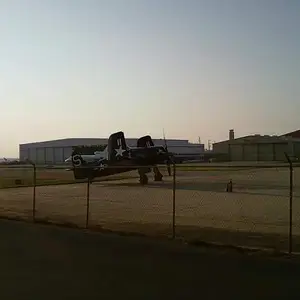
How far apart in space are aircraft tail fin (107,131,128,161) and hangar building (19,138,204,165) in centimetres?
9962

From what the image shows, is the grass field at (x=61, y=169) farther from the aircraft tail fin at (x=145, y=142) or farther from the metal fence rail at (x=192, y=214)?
the aircraft tail fin at (x=145, y=142)

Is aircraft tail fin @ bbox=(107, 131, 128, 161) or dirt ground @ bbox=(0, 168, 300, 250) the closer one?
dirt ground @ bbox=(0, 168, 300, 250)

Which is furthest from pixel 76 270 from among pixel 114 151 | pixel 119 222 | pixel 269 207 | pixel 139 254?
pixel 114 151

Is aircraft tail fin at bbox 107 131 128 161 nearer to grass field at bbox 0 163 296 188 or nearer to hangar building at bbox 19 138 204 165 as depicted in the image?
grass field at bbox 0 163 296 188

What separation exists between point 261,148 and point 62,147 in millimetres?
58966

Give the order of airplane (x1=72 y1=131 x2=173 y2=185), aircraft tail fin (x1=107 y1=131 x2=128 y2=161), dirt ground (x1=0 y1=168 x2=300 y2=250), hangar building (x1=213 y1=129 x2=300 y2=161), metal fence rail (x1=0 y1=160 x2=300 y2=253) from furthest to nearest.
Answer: hangar building (x1=213 y1=129 x2=300 y2=161) → aircraft tail fin (x1=107 y1=131 x2=128 y2=161) → airplane (x1=72 y1=131 x2=173 y2=185) → dirt ground (x1=0 y1=168 x2=300 y2=250) → metal fence rail (x1=0 y1=160 x2=300 y2=253)

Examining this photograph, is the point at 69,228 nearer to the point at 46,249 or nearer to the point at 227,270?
the point at 46,249

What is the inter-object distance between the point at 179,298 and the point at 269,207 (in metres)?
14.9

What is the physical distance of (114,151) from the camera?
152 feet

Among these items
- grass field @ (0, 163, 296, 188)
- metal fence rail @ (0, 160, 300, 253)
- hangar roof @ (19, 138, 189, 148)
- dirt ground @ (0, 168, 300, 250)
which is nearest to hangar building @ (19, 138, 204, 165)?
hangar roof @ (19, 138, 189, 148)

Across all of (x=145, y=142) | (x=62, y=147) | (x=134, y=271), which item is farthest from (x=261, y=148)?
(x=134, y=271)

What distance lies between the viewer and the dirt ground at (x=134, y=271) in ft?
24.0

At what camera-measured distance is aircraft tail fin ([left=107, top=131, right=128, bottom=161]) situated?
46.0 m

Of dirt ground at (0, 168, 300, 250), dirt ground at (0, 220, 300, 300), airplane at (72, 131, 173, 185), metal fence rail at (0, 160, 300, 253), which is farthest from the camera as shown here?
airplane at (72, 131, 173, 185)
